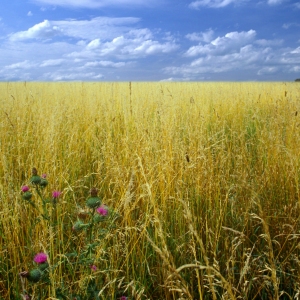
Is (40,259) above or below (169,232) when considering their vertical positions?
above

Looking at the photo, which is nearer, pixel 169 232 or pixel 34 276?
pixel 34 276

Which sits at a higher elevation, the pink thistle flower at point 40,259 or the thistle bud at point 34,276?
the pink thistle flower at point 40,259

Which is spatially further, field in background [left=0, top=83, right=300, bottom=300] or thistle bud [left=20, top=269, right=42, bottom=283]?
field in background [left=0, top=83, right=300, bottom=300]

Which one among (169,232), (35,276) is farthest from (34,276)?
(169,232)

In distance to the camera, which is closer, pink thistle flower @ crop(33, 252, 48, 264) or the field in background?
pink thistle flower @ crop(33, 252, 48, 264)

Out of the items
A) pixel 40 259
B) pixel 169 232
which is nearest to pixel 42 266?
pixel 40 259

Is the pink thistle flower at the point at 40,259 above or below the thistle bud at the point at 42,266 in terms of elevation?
above

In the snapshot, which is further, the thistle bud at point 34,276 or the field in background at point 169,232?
the field in background at point 169,232

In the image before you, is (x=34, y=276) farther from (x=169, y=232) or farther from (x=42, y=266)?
(x=169, y=232)

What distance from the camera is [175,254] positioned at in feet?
5.91

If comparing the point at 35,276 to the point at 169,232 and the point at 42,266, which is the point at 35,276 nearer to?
the point at 42,266

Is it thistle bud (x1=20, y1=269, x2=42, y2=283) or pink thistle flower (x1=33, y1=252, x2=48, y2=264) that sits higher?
pink thistle flower (x1=33, y1=252, x2=48, y2=264)

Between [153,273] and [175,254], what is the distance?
168 millimetres

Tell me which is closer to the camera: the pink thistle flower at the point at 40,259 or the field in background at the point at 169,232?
the pink thistle flower at the point at 40,259
